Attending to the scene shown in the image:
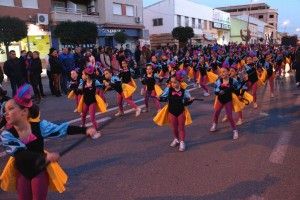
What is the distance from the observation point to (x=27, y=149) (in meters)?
3.91

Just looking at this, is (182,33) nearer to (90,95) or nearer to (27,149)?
(90,95)

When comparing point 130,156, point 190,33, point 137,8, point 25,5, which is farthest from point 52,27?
point 130,156

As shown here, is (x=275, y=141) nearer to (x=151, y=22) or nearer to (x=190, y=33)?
(x=190, y=33)

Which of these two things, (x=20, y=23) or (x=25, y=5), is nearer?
(x=20, y=23)

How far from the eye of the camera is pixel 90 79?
9.19 meters

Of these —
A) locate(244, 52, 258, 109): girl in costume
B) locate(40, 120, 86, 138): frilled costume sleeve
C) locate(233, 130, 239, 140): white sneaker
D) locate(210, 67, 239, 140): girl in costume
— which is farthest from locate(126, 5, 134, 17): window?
locate(40, 120, 86, 138): frilled costume sleeve

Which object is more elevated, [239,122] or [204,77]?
[204,77]

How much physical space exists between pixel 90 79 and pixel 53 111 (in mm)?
3500

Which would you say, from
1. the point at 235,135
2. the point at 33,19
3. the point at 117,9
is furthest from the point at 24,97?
the point at 117,9

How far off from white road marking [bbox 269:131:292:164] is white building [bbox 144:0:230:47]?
4392cm

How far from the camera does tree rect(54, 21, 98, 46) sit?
2767 cm

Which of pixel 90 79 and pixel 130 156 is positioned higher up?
pixel 90 79

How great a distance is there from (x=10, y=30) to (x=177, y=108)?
16149mm

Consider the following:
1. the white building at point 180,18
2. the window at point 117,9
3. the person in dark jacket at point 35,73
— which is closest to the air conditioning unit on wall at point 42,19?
the window at point 117,9
